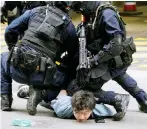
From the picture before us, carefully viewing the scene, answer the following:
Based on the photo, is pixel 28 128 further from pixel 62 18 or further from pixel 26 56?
pixel 62 18

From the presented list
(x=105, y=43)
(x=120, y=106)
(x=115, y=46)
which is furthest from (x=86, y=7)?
(x=120, y=106)

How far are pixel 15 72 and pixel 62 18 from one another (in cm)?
76

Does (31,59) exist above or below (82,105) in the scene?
above

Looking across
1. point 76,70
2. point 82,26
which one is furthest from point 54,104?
point 82,26

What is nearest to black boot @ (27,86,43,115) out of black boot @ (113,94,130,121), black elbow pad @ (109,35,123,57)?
black boot @ (113,94,130,121)

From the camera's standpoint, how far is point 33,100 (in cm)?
544

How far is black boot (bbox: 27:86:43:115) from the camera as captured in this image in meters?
5.44

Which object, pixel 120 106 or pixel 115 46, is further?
pixel 120 106

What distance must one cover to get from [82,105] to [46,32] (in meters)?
0.84

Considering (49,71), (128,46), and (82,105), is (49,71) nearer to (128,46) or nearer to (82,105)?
(82,105)

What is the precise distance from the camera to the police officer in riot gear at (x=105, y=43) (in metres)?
5.24

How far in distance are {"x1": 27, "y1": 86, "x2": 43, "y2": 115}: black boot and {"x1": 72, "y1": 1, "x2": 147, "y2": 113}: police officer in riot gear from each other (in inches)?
22.0

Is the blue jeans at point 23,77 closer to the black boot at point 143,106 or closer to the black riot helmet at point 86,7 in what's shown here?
the black riot helmet at point 86,7

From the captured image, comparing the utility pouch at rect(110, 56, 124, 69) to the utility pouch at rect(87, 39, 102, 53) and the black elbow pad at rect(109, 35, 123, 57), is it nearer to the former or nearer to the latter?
the black elbow pad at rect(109, 35, 123, 57)
